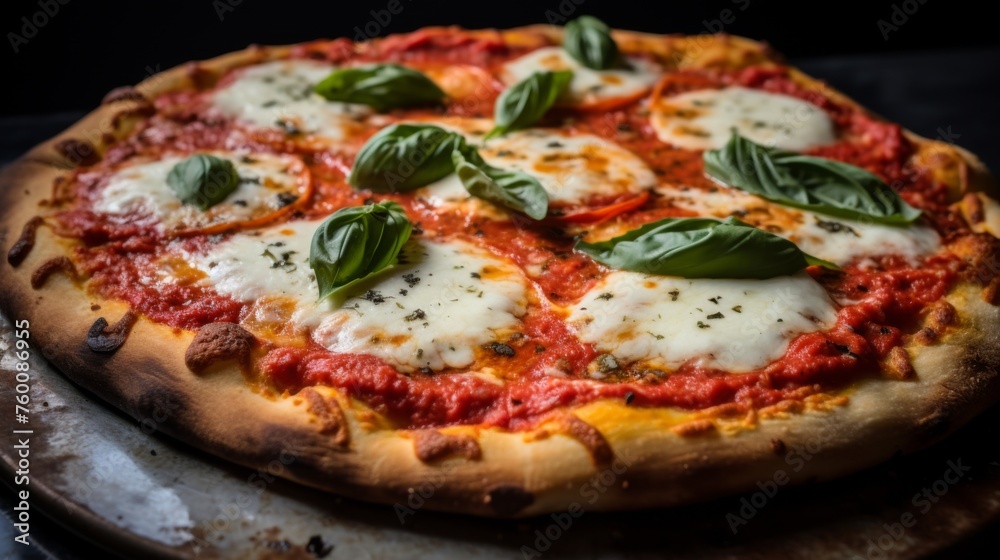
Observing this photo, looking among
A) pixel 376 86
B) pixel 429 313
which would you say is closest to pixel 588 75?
pixel 376 86

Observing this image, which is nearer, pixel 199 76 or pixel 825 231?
pixel 825 231

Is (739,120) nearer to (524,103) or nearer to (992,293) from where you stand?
(524,103)

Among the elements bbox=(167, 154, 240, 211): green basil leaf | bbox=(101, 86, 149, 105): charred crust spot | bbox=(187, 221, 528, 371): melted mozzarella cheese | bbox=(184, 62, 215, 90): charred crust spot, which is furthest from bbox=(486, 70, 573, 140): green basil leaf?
bbox=(101, 86, 149, 105): charred crust spot

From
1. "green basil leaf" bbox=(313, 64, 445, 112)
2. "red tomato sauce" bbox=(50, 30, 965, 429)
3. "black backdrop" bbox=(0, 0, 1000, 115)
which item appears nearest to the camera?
"red tomato sauce" bbox=(50, 30, 965, 429)

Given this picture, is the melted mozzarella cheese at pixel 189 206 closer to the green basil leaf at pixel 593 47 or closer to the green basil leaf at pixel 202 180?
the green basil leaf at pixel 202 180

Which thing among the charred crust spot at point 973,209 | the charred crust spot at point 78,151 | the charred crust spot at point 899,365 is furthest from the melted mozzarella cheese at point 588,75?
the charred crust spot at point 899,365

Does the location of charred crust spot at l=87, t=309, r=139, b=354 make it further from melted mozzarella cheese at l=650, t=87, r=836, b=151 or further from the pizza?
melted mozzarella cheese at l=650, t=87, r=836, b=151
